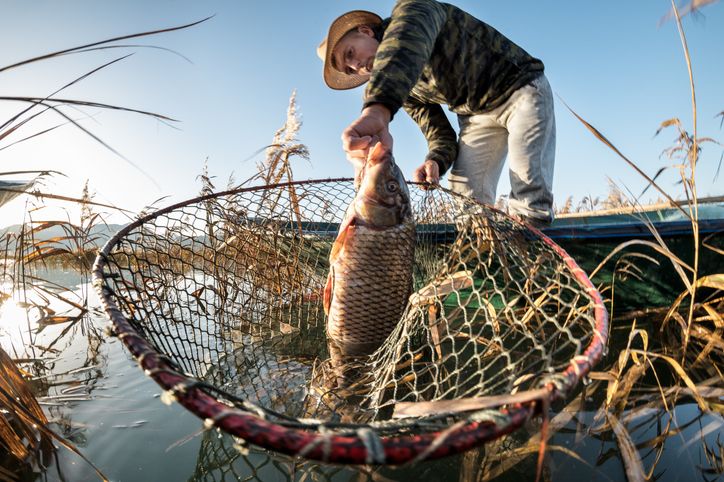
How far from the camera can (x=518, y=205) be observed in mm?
3475

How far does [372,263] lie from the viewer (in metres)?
2.29

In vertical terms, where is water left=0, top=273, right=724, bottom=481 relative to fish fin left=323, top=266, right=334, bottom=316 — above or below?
below

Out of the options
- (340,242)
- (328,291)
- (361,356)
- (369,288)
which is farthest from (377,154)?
(361,356)

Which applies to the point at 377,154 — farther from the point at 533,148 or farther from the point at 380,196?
the point at 533,148

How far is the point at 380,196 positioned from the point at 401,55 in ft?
3.03

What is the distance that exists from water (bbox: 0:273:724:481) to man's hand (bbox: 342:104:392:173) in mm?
1669

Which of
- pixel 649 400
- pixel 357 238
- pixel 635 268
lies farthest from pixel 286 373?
pixel 635 268

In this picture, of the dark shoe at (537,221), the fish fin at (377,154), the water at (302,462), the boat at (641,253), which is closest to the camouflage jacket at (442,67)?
the fish fin at (377,154)

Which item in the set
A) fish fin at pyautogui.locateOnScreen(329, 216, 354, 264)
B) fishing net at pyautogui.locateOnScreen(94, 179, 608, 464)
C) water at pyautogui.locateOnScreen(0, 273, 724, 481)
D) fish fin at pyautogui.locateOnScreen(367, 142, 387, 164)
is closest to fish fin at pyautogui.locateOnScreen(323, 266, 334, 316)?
fish fin at pyautogui.locateOnScreen(329, 216, 354, 264)

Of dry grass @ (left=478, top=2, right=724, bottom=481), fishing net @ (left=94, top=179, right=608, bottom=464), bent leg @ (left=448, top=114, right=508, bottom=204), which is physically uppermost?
bent leg @ (left=448, top=114, right=508, bottom=204)

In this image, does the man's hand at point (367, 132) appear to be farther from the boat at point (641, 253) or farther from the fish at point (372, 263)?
the boat at point (641, 253)

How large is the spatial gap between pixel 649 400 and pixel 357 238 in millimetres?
1835

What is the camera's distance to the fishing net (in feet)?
2.38

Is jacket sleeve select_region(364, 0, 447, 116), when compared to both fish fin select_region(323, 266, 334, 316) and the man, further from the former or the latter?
fish fin select_region(323, 266, 334, 316)
